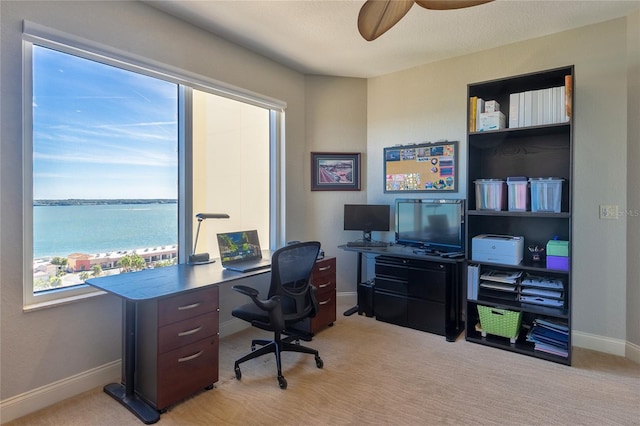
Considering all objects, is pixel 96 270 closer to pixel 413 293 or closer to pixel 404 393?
pixel 404 393

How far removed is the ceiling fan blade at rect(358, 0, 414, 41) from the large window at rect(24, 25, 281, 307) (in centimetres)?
165

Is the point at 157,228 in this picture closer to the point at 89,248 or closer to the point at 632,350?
the point at 89,248

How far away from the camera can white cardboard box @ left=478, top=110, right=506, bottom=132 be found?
287 centimetres

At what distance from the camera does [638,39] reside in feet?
8.68

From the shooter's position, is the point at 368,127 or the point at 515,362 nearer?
the point at 515,362

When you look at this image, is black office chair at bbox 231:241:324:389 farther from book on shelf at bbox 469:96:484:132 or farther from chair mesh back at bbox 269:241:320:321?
book on shelf at bbox 469:96:484:132

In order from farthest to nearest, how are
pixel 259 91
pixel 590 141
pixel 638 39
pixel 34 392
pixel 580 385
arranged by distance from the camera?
pixel 259 91 → pixel 590 141 → pixel 638 39 → pixel 580 385 → pixel 34 392

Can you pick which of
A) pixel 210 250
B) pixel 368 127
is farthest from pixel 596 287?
pixel 210 250

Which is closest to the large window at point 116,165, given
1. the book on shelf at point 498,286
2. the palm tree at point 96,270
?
the palm tree at point 96,270

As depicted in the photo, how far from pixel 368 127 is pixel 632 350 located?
3240 millimetres

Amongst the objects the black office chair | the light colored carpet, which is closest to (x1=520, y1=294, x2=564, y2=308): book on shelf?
the light colored carpet

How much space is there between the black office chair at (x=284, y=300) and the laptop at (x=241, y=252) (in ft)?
0.93

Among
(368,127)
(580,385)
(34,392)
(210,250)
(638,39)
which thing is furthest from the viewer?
(368,127)

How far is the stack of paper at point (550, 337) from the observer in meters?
2.64
